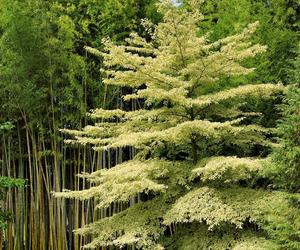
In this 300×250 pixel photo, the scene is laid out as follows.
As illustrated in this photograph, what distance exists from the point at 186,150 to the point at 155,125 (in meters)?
0.51

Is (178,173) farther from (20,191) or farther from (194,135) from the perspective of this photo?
(20,191)

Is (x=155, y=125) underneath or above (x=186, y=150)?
above

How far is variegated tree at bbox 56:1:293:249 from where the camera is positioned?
4.78 meters

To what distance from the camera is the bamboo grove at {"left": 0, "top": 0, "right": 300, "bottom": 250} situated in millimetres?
4754

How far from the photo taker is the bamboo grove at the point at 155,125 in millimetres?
4754

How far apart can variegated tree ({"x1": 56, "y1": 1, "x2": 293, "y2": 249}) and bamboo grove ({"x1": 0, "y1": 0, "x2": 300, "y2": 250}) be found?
0.02 meters

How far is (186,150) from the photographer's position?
19.3ft

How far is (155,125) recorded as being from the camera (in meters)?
5.60

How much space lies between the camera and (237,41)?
18.6 ft

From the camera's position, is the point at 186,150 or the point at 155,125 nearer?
the point at 155,125

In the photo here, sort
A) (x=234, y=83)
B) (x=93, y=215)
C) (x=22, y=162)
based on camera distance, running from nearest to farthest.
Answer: (x=234, y=83) < (x=93, y=215) < (x=22, y=162)

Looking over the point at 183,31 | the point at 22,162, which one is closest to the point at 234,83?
the point at 183,31

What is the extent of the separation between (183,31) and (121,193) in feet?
5.61

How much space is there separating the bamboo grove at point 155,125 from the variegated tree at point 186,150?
2 cm
